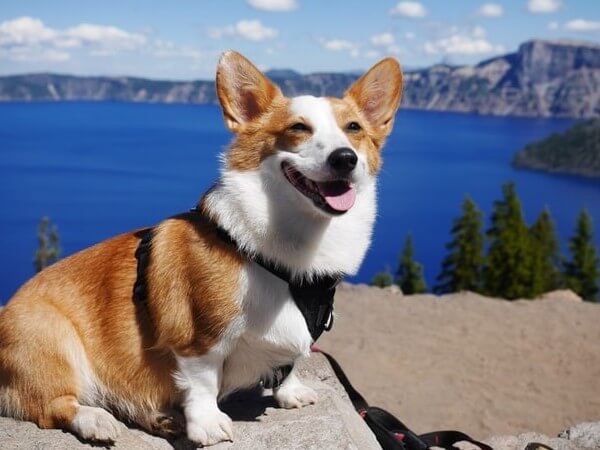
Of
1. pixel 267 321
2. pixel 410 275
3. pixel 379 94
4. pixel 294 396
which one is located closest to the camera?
pixel 267 321

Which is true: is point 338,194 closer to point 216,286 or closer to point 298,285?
point 298,285

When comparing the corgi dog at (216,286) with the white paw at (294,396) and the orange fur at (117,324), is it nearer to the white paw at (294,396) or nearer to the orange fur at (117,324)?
the orange fur at (117,324)

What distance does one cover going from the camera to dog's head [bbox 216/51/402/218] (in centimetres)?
328

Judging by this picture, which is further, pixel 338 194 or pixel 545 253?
pixel 545 253

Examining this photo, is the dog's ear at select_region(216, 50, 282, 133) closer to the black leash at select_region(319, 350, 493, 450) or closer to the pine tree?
the black leash at select_region(319, 350, 493, 450)

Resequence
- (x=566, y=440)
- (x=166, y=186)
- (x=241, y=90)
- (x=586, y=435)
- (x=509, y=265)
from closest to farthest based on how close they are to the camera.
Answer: (x=241, y=90)
(x=566, y=440)
(x=586, y=435)
(x=509, y=265)
(x=166, y=186)

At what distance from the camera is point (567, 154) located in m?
136

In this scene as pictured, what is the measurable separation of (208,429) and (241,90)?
6.30 ft

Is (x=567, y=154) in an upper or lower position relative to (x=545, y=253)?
lower

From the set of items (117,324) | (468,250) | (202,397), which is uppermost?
(117,324)

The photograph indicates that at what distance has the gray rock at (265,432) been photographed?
11.4 ft

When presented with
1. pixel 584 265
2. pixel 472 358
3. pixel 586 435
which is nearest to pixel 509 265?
pixel 584 265

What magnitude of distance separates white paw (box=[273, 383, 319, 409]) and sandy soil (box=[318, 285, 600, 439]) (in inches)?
259

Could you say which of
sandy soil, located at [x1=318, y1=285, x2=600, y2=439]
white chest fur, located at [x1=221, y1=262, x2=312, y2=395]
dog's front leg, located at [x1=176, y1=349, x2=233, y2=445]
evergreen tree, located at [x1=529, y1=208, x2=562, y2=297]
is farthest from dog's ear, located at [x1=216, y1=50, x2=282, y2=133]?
evergreen tree, located at [x1=529, y1=208, x2=562, y2=297]
